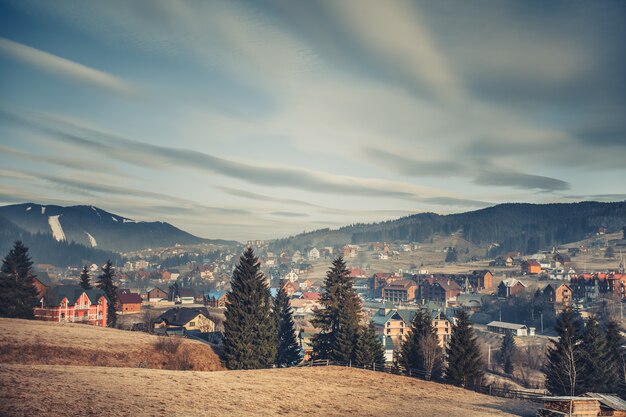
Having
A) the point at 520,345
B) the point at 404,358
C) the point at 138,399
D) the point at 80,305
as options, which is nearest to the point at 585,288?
the point at 520,345

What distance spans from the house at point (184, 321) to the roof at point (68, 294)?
13732 millimetres

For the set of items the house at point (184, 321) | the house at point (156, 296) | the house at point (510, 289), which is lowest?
the house at point (156, 296)

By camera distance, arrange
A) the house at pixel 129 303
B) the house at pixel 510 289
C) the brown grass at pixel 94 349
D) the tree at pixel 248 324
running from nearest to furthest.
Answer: the brown grass at pixel 94 349
the tree at pixel 248 324
the house at pixel 129 303
the house at pixel 510 289

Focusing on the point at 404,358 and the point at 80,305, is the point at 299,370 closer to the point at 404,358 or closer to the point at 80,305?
the point at 404,358

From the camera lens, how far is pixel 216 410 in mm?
28016

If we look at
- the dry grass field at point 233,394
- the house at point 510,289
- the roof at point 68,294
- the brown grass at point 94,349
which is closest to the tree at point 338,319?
the dry grass field at point 233,394

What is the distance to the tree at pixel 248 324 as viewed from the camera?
170 ft

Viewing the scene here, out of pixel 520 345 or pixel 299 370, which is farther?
pixel 520 345

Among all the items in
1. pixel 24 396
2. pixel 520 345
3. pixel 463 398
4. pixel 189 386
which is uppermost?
pixel 24 396

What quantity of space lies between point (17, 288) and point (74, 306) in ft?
61.9

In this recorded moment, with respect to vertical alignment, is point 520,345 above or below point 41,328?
below

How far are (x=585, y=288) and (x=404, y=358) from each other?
148240mm

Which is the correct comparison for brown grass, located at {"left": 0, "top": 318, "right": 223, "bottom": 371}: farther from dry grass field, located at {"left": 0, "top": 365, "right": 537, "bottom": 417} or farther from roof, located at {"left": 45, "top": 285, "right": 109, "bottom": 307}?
roof, located at {"left": 45, "top": 285, "right": 109, "bottom": 307}

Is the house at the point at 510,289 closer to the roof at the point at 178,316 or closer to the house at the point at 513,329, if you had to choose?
the house at the point at 513,329
